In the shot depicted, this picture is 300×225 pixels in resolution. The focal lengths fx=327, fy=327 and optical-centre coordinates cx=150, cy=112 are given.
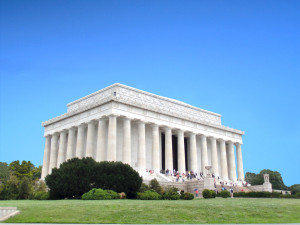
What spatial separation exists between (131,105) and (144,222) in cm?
4062

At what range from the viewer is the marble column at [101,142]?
5383cm

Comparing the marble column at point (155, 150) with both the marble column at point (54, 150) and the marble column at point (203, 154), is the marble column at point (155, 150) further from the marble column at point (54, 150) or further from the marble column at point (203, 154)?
the marble column at point (54, 150)

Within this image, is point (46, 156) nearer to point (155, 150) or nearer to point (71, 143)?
point (71, 143)

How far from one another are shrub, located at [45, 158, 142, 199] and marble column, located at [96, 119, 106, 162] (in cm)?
1532

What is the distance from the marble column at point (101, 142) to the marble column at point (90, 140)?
2545mm

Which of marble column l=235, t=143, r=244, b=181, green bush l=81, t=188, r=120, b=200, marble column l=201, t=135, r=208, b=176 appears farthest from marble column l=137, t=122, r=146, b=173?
marble column l=235, t=143, r=244, b=181

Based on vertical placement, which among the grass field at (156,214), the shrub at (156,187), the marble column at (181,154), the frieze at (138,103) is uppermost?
the frieze at (138,103)

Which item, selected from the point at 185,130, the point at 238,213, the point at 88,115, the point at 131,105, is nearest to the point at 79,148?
the point at 88,115

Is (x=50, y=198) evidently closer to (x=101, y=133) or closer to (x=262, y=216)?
(x=101, y=133)

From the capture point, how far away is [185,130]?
66.5m

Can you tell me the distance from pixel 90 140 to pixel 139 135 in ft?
28.5

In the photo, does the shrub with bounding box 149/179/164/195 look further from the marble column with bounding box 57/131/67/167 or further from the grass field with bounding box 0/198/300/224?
the marble column with bounding box 57/131/67/167

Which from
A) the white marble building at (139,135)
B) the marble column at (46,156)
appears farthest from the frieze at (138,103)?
the marble column at (46,156)

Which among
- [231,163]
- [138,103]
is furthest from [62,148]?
[231,163]
